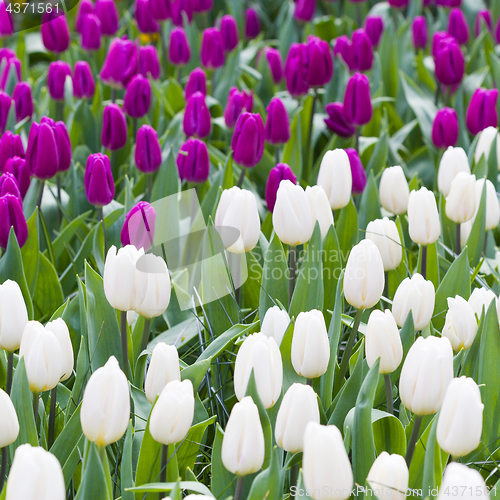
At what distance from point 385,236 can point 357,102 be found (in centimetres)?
78

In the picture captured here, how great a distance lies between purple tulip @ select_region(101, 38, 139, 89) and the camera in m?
2.35

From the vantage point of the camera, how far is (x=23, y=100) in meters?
2.18

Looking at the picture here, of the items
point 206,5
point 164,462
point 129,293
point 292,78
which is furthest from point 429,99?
point 164,462

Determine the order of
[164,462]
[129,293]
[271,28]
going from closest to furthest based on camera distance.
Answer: [164,462] → [129,293] → [271,28]

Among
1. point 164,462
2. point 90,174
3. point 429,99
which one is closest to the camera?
point 164,462

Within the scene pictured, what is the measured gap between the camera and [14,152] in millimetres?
1737

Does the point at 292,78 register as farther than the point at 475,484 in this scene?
Yes

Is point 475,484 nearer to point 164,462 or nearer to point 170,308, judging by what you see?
point 164,462

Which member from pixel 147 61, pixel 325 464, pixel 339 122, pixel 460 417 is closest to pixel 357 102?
pixel 339 122

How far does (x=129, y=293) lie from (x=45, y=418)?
289 millimetres

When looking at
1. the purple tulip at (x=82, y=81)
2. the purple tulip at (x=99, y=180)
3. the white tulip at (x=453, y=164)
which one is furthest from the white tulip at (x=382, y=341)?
the purple tulip at (x=82, y=81)

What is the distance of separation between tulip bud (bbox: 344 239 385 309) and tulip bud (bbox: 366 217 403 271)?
21 cm

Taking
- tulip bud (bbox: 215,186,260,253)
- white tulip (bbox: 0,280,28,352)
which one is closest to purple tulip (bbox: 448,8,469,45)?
tulip bud (bbox: 215,186,260,253)

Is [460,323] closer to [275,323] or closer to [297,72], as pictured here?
[275,323]
